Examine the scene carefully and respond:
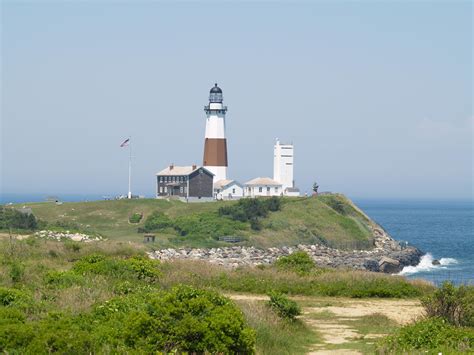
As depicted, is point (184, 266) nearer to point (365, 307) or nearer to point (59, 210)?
point (365, 307)

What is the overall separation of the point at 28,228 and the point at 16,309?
3896cm

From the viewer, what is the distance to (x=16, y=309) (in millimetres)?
13312

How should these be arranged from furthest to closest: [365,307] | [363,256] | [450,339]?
[363,256] → [365,307] → [450,339]

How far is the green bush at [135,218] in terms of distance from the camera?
64769mm

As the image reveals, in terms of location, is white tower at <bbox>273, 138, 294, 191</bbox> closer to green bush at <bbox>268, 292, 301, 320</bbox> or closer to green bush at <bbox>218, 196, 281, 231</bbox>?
green bush at <bbox>218, 196, 281, 231</bbox>

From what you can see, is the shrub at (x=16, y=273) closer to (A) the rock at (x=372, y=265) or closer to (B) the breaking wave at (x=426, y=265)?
(A) the rock at (x=372, y=265)

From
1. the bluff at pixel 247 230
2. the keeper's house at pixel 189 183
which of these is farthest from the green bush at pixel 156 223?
the keeper's house at pixel 189 183

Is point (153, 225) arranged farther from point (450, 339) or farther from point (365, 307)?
point (450, 339)

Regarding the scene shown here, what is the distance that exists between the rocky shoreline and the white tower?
60.9 feet

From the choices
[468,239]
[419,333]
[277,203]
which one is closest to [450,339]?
[419,333]

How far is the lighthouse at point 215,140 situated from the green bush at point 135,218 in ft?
44.1

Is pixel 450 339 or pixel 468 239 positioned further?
pixel 468 239

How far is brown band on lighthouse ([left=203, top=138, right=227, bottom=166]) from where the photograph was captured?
78.1m

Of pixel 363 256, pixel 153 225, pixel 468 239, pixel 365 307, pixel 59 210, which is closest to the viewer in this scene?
pixel 365 307
